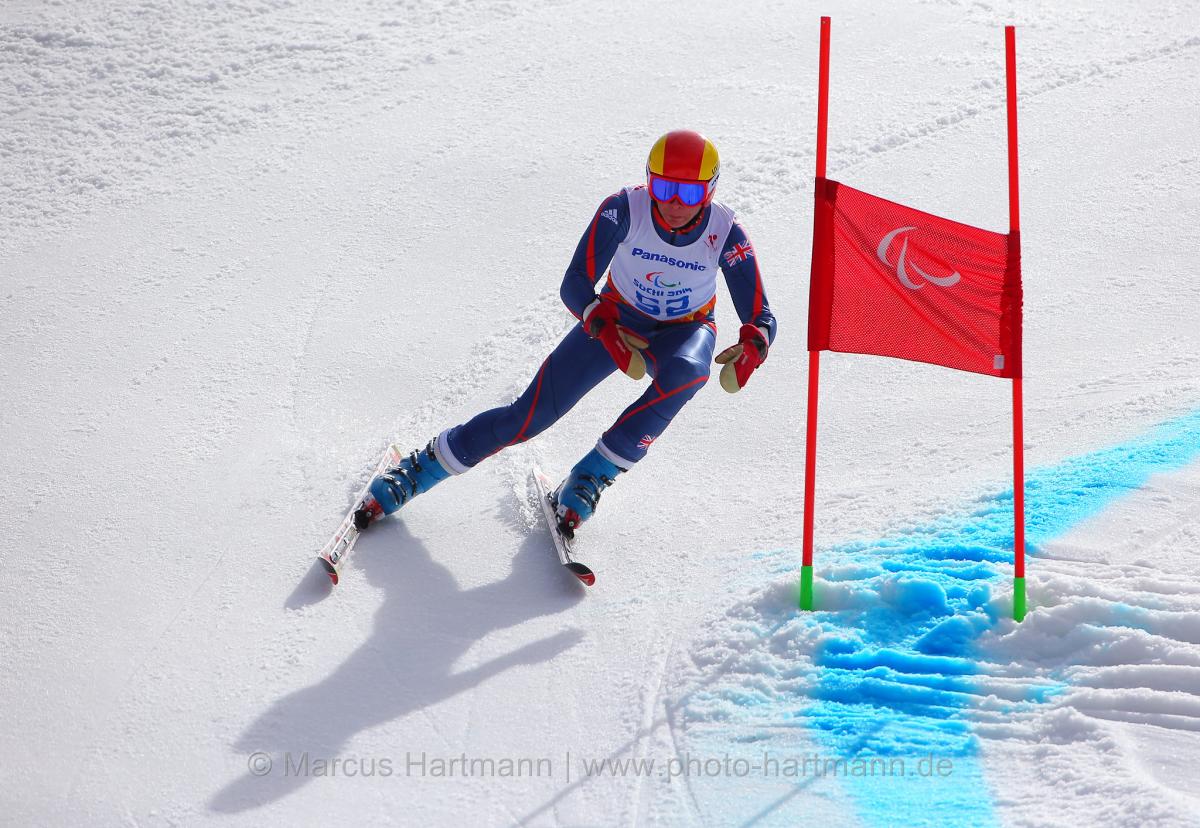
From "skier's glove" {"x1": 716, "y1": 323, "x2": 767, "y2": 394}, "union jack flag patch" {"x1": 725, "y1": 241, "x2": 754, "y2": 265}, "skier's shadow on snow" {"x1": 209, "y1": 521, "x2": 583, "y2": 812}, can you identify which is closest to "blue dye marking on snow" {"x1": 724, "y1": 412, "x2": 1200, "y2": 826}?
"skier's glove" {"x1": 716, "y1": 323, "x2": 767, "y2": 394}

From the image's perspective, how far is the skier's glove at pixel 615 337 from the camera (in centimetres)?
468

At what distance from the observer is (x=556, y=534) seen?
507 centimetres

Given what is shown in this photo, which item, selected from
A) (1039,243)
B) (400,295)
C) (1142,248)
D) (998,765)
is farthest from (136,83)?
(998,765)

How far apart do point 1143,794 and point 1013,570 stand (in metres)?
1.14

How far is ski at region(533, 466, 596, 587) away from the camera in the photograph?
4836mm

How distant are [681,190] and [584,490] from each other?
1.33m

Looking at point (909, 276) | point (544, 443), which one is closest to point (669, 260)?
point (909, 276)

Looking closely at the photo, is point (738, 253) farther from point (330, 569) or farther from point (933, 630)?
point (330, 569)

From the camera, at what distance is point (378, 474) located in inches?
209

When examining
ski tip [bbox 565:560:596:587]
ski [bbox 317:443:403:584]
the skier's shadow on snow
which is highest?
ski [bbox 317:443:403:584]

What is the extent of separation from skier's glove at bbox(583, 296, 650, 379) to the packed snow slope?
2.98ft

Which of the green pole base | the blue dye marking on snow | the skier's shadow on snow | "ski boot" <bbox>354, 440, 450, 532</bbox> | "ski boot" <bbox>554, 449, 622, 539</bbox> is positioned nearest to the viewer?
the blue dye marking on snow

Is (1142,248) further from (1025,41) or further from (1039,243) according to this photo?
(1025,41)

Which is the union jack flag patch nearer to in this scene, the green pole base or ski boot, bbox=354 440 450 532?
the green pole base
